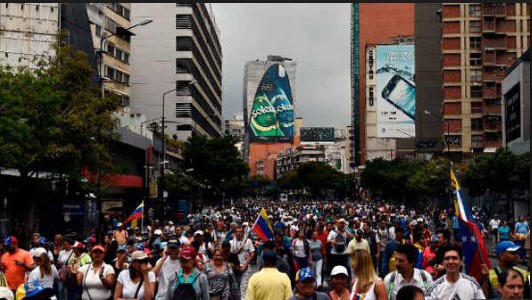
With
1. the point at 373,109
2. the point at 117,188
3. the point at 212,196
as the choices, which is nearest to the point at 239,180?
the point at 212,196

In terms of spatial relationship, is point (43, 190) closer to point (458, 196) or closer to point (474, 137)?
point (458, 196)

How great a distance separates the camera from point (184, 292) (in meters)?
8.72

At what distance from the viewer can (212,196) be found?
244ft

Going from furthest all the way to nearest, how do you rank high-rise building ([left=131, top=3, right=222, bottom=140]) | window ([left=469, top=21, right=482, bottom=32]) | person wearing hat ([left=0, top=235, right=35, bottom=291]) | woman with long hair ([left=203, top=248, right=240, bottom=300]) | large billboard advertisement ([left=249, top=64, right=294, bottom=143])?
large billboard advertisement ([left=249, top=64, right=294, bottom=143]), window ([left=469, top=21, right=482, bottom=32]), high-rise building ([left=131, top=3, right=222, bottom=140]), person wearing hat ([left=0, top=235, right=35, bottom=291]), woman with long hair ([left=203, top=248, right=240, bottom=300])

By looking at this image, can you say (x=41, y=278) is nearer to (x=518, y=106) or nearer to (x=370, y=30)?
(x=518, y=106)

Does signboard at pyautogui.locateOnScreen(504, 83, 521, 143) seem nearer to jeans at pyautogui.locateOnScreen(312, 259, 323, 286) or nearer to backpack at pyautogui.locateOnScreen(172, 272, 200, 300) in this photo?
jeans at pyautogui.locateOnScreen(312, 259, 323, 286)

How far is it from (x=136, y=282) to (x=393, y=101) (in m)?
82.9

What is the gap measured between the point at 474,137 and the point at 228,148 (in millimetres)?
27658

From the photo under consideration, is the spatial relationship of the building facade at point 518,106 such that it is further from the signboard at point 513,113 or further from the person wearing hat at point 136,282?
the person wearing hat at point 136,282

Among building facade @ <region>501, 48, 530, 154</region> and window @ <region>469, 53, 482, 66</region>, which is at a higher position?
window @ <region>469, 53, 482, 66</region>

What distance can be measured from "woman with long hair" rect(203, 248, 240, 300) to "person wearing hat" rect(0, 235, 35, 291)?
10.9ft

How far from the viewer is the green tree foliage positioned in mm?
22453

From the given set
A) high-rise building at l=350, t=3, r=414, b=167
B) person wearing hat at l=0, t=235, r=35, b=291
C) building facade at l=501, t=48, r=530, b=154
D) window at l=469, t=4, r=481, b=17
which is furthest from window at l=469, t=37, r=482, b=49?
person wearing hat at l=0, t=235, r=35, b=291

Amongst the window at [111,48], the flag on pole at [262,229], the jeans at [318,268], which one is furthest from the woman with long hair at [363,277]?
the window at [111,48]
